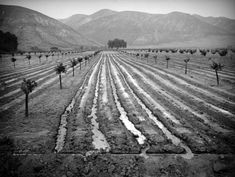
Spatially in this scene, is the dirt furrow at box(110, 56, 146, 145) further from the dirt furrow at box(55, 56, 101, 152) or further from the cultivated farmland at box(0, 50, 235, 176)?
the dirt furrow at box(55, 56, 101, 152)

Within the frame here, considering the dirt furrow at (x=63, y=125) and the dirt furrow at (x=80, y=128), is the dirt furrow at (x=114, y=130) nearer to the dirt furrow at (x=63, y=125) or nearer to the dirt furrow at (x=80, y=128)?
the dirt furrow at (x=80, y=128)

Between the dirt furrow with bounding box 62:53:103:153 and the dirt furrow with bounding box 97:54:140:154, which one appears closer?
the dirt furrow with bounding box 97:54:140:154

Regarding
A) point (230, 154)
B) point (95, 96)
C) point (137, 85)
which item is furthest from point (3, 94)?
point (230, 154)

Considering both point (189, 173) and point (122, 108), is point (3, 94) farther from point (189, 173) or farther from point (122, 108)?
point (189, 173)

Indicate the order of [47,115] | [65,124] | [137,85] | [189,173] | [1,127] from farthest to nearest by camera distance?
[137,85]
[47,115]
[65,124]
[1,127]
[189,173]

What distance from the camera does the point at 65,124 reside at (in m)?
17.6

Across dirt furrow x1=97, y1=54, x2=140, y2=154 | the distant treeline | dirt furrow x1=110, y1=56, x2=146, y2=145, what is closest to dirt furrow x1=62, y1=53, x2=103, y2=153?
dirt furrow x1=97, y1=54, x2=140, y2=154

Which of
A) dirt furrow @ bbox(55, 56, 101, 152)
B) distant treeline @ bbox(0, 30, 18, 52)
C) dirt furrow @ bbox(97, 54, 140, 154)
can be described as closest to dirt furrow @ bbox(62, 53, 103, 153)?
dirt furrow @ bbox(55, 56, 101, 152)

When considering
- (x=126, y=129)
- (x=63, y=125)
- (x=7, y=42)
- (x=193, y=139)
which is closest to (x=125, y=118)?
(x=126, y=129)

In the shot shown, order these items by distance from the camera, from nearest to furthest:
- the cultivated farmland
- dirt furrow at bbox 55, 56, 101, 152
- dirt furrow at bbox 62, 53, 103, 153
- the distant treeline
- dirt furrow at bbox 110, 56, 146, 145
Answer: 1. the cultivated farmland
2. dirt furrow at bbox 62, 53, 103, 153
3. dirt furrow at bbox 55, 56, 101, 152
4. dirt furrow at bbox 110, 56, 146, 145
5. the distant treeline

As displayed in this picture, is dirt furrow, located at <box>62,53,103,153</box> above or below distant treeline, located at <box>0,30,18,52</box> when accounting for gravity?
below

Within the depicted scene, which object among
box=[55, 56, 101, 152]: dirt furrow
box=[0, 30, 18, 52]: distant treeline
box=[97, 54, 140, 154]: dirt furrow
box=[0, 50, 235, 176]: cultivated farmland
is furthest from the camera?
box=[0, 30, 18, 52]: distant treeline

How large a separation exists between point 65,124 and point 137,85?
63.3ft

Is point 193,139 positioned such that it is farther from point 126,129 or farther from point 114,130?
point 114,130
